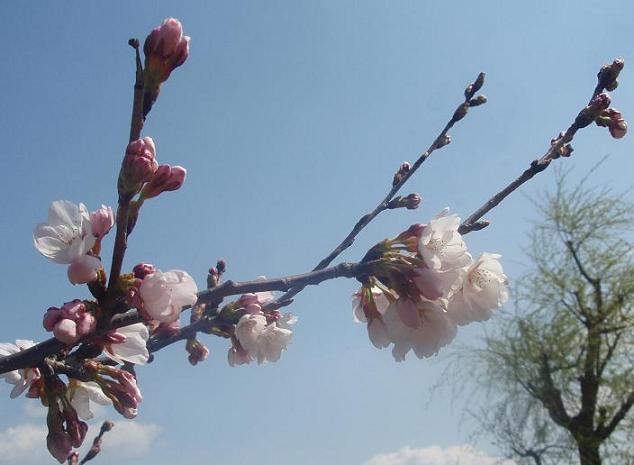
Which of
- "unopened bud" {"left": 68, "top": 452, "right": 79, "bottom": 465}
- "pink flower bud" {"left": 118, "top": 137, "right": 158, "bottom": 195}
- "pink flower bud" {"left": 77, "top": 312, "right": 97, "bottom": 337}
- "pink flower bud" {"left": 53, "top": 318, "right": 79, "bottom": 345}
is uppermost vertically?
"unopened bud" {"left": 68, "top": 452, "right": 79, "bottom": 465}

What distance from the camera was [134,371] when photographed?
3.08 feet

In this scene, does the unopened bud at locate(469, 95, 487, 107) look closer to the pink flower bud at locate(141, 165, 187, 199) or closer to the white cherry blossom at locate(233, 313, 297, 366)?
the white cherry blossom at locate(233, 313, 297, 366)

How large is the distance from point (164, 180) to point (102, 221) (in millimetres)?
111

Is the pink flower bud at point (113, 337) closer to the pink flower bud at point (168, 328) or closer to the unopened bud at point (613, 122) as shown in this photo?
the pink flower bud at point (168, 328)

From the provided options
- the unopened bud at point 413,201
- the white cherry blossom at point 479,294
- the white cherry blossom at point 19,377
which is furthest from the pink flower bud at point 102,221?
the unopened bud at point 413,201

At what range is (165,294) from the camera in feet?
1.94

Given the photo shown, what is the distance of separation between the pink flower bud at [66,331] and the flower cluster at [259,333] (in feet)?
1.39

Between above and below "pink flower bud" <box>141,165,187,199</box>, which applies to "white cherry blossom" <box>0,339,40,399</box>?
below

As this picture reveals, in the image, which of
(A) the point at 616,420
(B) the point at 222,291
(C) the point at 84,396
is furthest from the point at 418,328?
(A) the point at 616,420

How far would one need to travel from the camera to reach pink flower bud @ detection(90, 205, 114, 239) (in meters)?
0.66

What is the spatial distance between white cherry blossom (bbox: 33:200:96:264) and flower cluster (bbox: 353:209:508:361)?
35 cm

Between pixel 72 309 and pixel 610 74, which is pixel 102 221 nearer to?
pixel 72 309

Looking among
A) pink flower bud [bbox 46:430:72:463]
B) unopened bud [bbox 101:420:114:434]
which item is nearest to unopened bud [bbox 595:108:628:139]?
pink flower bud [bbox 46:430:72:463]

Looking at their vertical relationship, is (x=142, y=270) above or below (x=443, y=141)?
below
